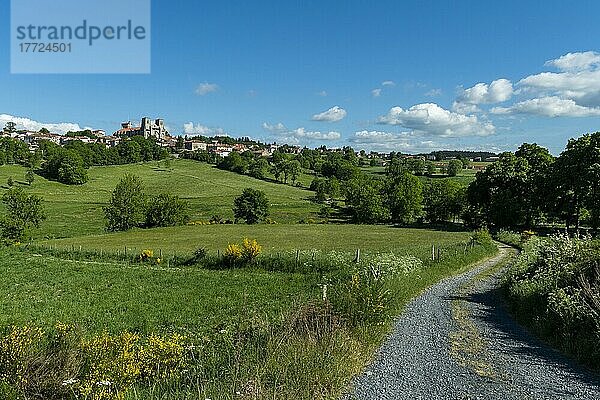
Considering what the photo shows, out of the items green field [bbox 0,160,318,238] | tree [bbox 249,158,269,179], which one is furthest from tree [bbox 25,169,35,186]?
tree [bbox 249,158,269,179]

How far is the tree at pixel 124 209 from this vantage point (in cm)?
6856

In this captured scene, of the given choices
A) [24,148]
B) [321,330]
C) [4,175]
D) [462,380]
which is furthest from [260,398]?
[24,148]

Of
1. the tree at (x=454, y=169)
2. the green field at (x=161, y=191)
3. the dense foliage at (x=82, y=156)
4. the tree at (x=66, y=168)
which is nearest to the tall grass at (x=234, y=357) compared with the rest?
the green field at (x=161, y=191)

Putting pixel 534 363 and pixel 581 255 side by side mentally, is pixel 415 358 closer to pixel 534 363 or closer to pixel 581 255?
pixel 534 363

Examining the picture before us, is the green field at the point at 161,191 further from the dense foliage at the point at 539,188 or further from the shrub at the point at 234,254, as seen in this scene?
the shrub at the point at 234,254

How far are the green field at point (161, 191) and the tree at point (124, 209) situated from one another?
2.41 metres

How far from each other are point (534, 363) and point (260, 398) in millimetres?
6376

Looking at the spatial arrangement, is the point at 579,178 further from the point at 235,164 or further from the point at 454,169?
the point at 235,164

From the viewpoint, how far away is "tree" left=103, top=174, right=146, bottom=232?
68562 mm

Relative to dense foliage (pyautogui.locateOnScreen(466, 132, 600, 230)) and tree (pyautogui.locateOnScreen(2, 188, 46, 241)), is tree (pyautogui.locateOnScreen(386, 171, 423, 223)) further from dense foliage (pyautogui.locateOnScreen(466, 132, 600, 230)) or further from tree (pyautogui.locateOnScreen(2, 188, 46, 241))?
tree (pyautogui.locateOnScreen(2, 188, 46, 241))

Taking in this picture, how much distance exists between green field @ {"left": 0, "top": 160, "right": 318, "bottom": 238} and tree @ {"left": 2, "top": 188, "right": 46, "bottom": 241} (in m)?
2.18

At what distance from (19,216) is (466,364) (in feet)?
216

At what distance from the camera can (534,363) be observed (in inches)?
379

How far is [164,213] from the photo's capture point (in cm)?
7169
